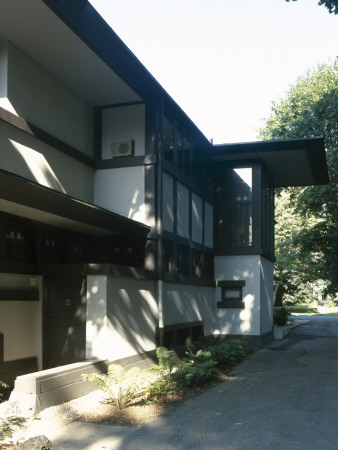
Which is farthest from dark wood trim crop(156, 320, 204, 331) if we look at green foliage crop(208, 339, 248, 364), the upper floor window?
the upper floor window

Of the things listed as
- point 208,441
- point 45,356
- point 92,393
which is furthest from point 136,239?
point 208,441

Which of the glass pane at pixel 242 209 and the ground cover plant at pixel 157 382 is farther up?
the glass pane at pixel 242 209

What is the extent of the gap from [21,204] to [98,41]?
4.10 metres

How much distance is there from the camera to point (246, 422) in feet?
25.1

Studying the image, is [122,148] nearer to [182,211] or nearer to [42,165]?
[182,211]

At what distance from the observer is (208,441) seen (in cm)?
669

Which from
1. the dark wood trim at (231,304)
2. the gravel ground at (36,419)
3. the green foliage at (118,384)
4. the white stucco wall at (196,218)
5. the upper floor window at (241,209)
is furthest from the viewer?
the upper floor window at (241,209)

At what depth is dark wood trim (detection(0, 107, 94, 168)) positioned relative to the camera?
10.3m

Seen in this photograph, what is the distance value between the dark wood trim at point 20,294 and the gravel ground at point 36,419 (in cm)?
253

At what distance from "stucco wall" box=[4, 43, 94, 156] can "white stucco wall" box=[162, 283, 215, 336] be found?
468cm

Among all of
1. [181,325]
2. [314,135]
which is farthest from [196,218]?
[314,135]

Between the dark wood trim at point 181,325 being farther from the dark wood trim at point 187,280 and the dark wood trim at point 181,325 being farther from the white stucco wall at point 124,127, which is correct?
the white stucco wall at point 124,127

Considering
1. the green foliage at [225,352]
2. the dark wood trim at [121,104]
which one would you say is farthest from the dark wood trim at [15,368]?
the dark wood trim at [121,104]

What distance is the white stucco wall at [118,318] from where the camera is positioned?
10.7 meters
